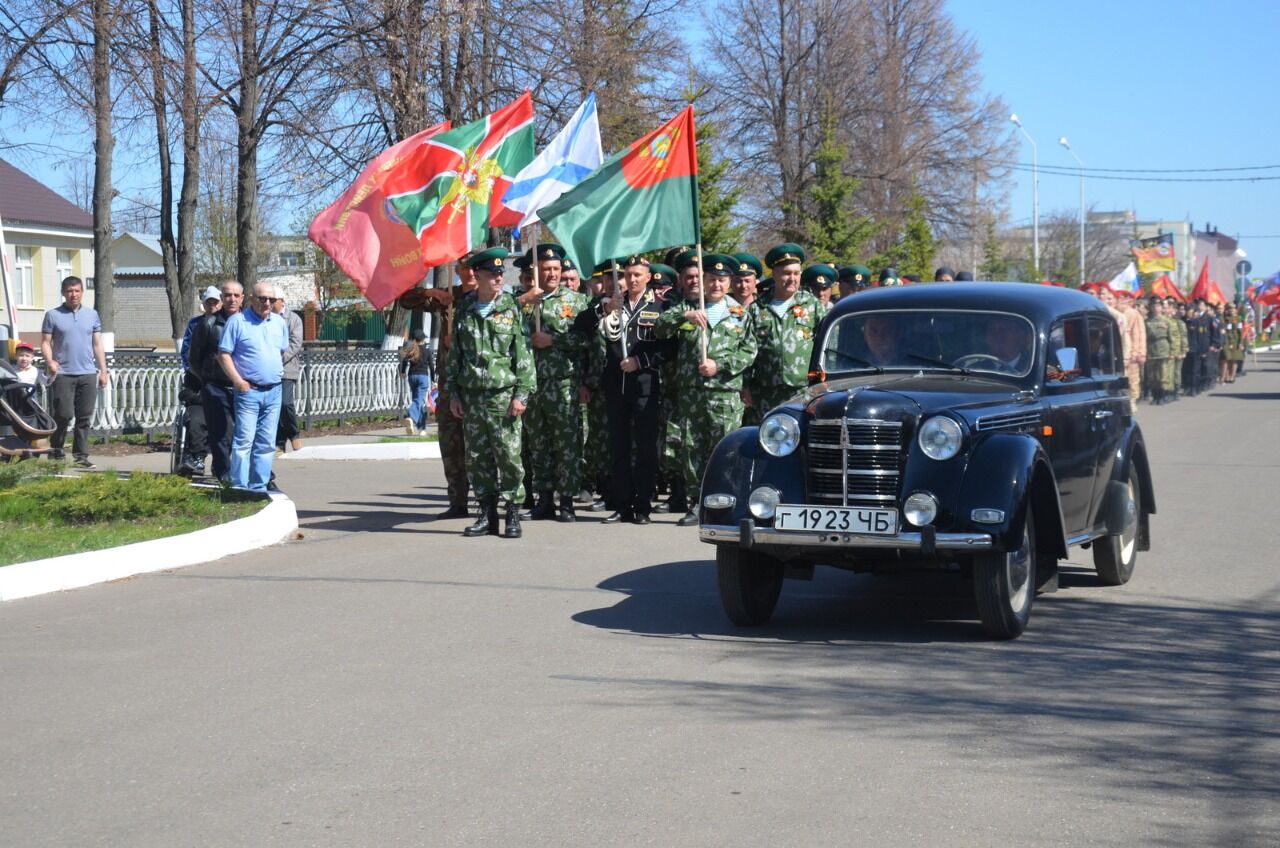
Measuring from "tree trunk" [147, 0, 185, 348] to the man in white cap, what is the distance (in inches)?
354

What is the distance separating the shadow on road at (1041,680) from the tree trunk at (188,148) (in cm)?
1697

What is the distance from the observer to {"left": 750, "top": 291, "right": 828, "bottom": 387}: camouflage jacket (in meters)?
11.9

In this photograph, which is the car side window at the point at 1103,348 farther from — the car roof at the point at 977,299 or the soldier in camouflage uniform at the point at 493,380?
the soldier in camouflage uniform at the point at 493,380

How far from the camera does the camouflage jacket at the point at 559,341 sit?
1230 centimetres

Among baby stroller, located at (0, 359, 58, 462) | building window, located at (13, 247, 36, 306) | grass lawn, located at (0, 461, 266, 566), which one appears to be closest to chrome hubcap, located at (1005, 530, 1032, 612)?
grass lawn, located at (0, 461, 266, 566)

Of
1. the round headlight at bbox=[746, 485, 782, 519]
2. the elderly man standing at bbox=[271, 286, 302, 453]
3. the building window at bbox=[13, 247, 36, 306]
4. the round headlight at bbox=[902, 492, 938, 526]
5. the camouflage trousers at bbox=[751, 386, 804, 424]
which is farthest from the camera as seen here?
the building window at bbox=[13, 247, 36, 306]

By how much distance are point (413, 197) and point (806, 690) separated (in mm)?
6936

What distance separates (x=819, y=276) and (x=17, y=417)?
22.9 ft

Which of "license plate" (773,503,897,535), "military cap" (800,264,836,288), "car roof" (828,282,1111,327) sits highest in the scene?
"military cap" (800,264,836,288)

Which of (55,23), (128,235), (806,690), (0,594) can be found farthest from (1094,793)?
(128,235)

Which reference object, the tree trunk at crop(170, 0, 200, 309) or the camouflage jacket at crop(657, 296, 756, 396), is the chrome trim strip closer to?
the camouflage jacket at crop(657, 296, 756, 396)

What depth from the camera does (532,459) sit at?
1252cm

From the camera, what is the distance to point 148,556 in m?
10.1

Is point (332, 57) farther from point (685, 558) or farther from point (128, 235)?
point (128, 235)
